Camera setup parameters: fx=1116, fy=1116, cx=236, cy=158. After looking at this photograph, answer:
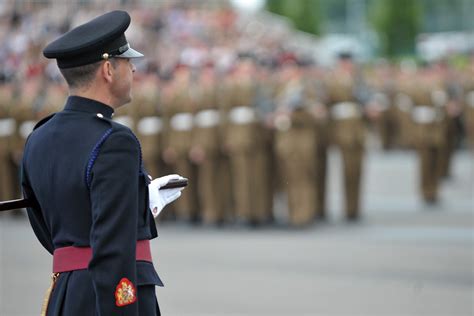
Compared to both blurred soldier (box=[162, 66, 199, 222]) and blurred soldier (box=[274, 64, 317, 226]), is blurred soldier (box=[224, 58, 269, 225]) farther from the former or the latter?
blurred soldier (box=[162, 66, 199, 222])

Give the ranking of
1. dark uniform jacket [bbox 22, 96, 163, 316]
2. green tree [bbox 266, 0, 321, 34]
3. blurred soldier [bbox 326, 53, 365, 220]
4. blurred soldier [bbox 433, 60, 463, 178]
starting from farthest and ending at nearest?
1. green tree [bbox 266, 0, 321, 34]
2. blurred soldier [bbox 433, 60, 463, 178]
3. blurred soldier [bbox 326, 53, 365, 220]
4. dark uniform jacket [bbox 22, 96, 163, 316]

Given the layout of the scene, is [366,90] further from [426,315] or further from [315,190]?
[426,315]

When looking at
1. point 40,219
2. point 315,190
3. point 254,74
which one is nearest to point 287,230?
point 315,190

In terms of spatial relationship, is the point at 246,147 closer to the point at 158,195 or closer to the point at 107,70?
the point at 158,195

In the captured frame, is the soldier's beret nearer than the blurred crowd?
Yes

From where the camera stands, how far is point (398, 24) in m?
41.3

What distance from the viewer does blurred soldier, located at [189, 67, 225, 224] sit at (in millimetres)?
13039

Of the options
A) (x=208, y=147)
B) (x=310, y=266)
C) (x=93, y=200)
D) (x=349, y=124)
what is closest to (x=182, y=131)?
(x=208, y=147)

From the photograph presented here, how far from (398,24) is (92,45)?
3847 cm

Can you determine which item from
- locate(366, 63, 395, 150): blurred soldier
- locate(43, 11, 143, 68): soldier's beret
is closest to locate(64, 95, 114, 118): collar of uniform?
locate(43, 11, 143, 68): soldier's beret

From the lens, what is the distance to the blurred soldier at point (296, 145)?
1236 centimetres

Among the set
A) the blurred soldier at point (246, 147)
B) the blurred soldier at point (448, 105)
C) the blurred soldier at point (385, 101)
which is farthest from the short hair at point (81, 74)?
the blurred soldier at point (385, 101)

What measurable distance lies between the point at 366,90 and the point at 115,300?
388 inches

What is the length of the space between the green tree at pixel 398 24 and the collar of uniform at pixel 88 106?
38159 mm
